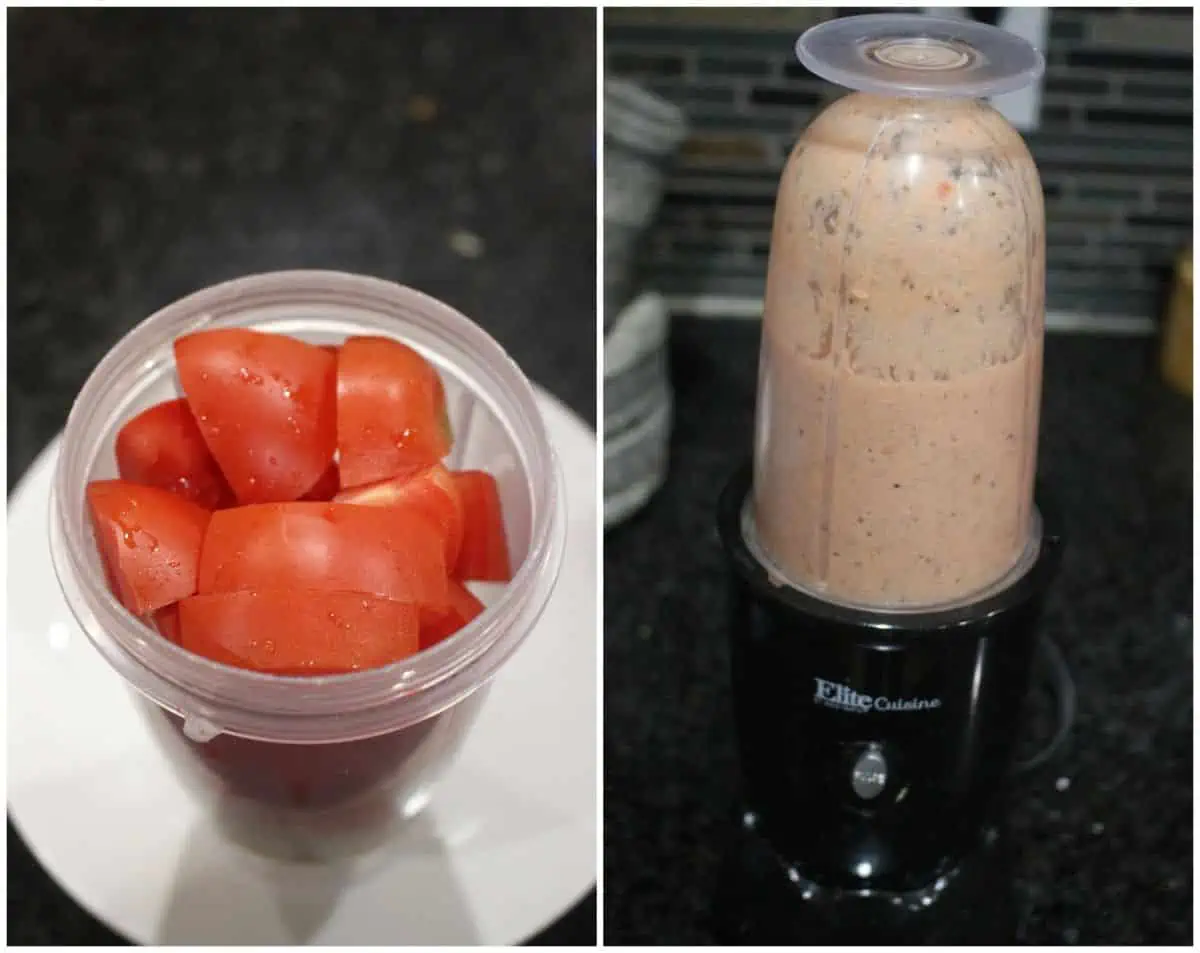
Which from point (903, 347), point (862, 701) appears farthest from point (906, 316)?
point (862, 701)

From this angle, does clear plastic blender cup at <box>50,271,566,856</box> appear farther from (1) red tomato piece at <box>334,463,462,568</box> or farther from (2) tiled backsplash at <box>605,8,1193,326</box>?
(2) tiled backsplash at <box>605,8,1193,326</box>

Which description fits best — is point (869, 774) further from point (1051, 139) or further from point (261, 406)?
point (1051, 139)

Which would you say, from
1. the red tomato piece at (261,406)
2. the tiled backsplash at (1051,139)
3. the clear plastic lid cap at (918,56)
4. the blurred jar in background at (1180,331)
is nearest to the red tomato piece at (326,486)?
the red tomato piece at (261,406)

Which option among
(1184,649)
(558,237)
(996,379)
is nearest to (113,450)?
(996,379)

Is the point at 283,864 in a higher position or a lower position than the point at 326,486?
lower

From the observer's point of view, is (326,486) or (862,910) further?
(862,910)

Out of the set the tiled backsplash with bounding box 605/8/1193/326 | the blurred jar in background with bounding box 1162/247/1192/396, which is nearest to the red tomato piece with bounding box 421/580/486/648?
the tiled backsplash with bounding box 605/8/1193/326

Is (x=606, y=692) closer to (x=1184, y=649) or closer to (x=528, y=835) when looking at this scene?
(x=528, y=835)
